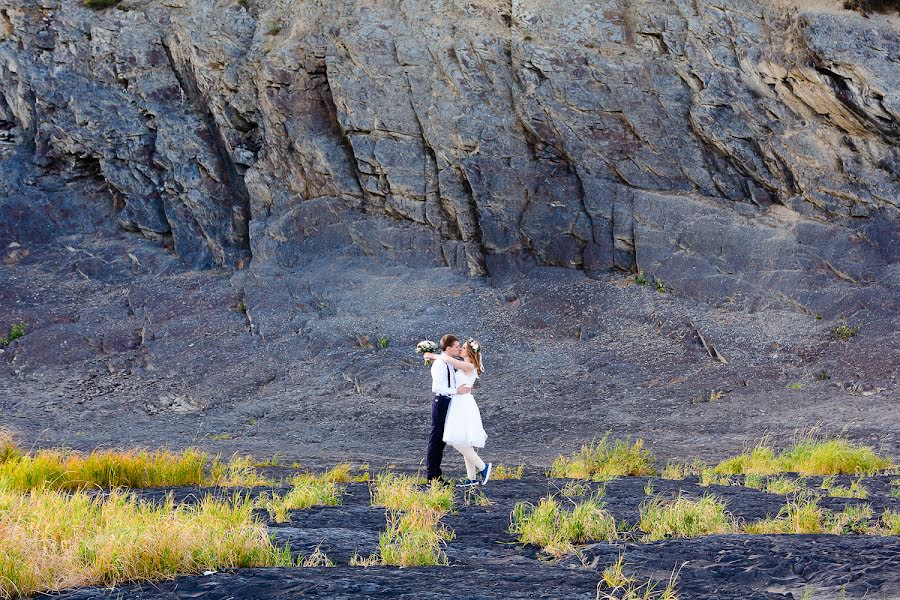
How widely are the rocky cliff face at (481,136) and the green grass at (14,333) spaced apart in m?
5.37

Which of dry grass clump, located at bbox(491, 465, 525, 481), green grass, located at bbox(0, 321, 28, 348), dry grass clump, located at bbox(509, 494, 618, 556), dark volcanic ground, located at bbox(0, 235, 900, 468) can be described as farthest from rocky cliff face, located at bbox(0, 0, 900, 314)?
dry grass clump, located at bbox(509, 494, 618, 556)

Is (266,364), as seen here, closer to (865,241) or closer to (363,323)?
(363,323)

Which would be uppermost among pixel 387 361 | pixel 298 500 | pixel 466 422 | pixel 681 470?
pixel 387 361

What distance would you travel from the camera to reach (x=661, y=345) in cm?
2345

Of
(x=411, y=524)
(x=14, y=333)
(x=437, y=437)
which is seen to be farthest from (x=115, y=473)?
(x=14, y=333)

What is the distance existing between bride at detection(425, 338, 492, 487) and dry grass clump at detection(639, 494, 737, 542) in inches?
114

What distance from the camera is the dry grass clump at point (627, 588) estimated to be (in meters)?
4.80

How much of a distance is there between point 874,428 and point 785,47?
12.2 metres

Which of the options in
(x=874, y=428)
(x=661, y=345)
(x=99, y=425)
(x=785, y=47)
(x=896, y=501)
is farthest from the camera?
(x=785, y=47)

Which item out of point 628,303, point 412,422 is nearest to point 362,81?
point 628,303

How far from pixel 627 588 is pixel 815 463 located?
28.5ft

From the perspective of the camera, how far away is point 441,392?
33.4ft

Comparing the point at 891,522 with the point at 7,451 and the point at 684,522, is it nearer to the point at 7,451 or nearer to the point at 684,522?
the point at 684,522

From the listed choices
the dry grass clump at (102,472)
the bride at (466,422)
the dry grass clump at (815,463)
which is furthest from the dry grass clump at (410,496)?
the dry grass clump at (815,463)
